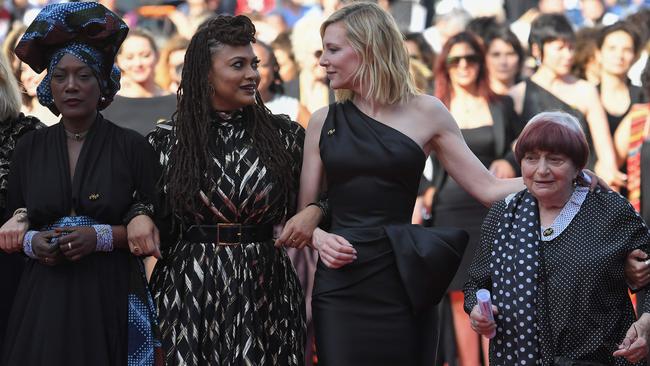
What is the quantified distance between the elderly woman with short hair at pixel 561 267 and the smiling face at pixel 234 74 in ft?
4.33

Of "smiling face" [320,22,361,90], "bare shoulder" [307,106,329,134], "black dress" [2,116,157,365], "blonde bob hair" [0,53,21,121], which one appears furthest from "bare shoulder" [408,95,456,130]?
"blonde bob hair" [0,53,21,121]

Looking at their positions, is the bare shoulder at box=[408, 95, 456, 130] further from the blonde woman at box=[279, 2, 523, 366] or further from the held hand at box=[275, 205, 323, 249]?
the held hand at box=[275, 205, 323, 249]

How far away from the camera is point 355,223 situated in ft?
18.5

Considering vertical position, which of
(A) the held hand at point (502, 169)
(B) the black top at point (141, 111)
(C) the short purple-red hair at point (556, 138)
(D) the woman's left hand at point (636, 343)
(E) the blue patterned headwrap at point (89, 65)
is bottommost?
(D) the woman's left hand at point (636, 343)

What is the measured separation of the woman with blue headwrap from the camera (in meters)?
5.47

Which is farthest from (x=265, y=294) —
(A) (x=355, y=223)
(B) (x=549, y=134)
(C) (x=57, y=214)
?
(B) (x=549, y=134)

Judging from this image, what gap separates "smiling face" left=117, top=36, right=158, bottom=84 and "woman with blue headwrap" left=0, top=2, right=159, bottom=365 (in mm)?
3680

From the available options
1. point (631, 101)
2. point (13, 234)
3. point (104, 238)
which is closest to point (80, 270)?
point (104, 238)

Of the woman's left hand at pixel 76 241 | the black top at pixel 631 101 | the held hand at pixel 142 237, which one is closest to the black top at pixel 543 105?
the black top at pixel 631 101

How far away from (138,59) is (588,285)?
5.46 metres

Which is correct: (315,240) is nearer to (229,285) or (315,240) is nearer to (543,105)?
(229,285)

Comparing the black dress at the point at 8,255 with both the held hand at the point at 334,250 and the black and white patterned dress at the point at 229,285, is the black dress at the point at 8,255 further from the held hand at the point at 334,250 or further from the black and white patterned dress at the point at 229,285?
the held hand at the point at 334,250

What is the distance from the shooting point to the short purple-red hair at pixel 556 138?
5008 mm

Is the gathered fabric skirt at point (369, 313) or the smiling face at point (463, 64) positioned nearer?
the gathered fabric skirt at point (369, 313)
